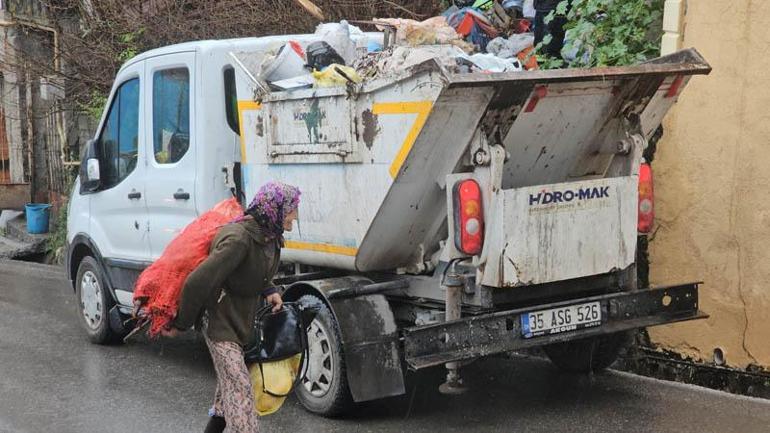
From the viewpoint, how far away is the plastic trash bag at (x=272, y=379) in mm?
4809

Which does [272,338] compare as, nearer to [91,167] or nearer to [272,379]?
[272,379]

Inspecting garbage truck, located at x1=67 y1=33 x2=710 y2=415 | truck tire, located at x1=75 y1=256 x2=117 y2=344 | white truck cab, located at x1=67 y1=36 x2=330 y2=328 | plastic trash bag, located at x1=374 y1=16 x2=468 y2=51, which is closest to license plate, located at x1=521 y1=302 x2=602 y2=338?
garbage truck, located at x1=67 y1=33 x2=710 y2=415

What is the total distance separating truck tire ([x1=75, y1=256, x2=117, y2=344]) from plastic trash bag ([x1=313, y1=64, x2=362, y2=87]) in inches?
122

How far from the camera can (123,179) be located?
7.90 metres

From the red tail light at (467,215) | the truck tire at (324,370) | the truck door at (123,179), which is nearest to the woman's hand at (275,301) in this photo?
the truck tire at (324,370)

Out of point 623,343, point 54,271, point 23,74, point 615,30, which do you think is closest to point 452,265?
point 623,343

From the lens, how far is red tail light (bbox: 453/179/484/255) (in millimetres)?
5316

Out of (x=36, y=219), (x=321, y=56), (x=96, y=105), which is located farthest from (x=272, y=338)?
(x=36, y=219)

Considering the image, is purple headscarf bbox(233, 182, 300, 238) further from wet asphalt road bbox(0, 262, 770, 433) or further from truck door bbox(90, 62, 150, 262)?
truck door bbox(90, 62, 150, 262)

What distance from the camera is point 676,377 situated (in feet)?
23.8

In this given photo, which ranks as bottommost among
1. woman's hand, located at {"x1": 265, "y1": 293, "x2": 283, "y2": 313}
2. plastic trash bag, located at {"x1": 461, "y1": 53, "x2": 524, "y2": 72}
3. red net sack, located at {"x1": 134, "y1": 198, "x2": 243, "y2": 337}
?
woman's hand, located at {"x1": 265, "y1": 293, "x2": 283, "y2": 313}

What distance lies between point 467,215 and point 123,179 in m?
3.59

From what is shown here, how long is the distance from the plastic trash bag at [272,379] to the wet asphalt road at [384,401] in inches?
43.6

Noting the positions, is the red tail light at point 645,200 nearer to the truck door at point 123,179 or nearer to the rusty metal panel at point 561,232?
the rusty metal panel at point 561,232
